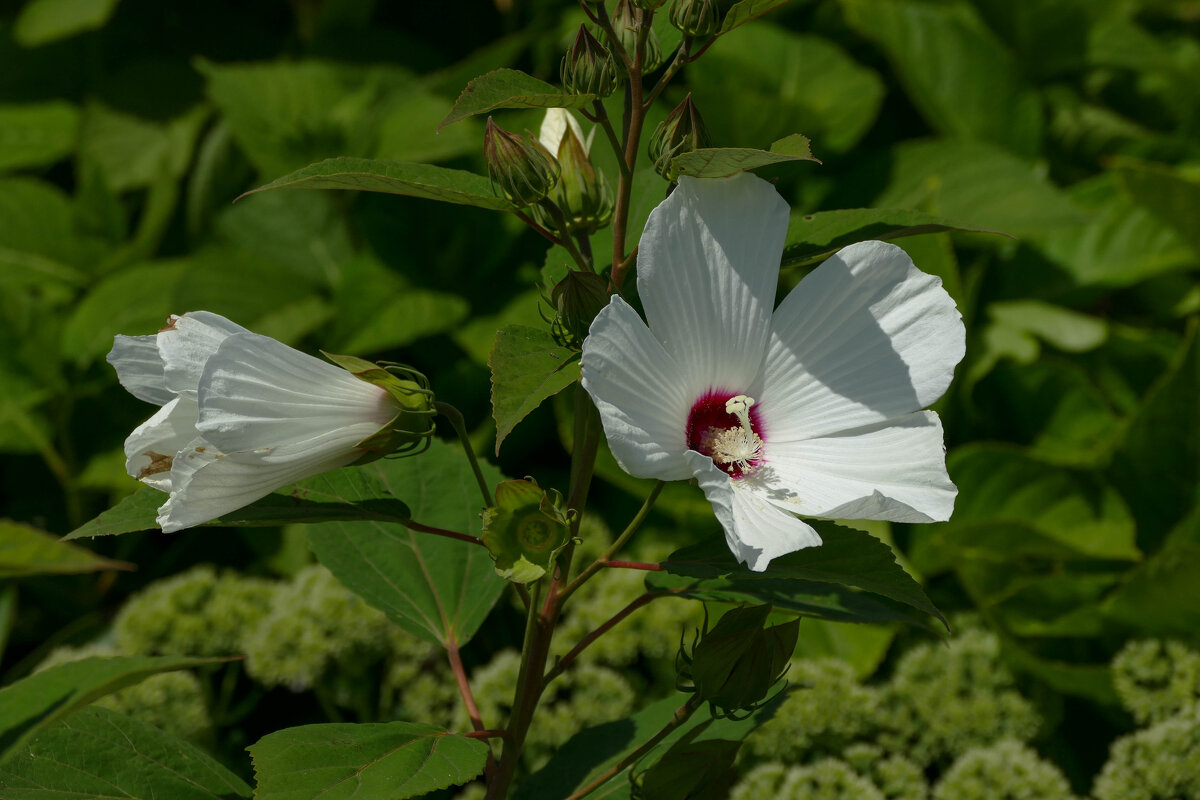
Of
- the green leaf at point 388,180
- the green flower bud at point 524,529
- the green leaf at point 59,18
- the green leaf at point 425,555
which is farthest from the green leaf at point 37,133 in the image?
the green flower bud at point 524,529

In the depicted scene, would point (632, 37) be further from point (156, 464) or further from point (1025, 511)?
point (1025, 511)

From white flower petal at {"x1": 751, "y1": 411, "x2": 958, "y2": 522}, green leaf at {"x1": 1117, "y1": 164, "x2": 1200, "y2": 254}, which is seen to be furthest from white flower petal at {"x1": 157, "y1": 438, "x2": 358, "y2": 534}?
green leaf at {"x1": 1117, "y1": 164, "x2": 1200, "y2": 254}

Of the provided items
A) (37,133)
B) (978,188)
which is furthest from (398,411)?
(37,133)

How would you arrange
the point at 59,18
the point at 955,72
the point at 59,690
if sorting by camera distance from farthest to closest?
the point at 955,72, the point at 59,18, the point at 59,690

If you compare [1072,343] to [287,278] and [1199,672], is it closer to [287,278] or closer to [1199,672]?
[1199,672]

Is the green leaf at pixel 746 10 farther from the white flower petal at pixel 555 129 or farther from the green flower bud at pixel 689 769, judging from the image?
the green flower bud at pixel 689 769

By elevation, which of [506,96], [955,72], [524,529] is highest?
[506,96]

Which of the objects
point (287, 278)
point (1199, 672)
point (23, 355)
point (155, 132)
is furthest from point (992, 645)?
point (155, 132)

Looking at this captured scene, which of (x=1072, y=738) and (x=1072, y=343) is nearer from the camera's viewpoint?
(x=1072, y=738)
